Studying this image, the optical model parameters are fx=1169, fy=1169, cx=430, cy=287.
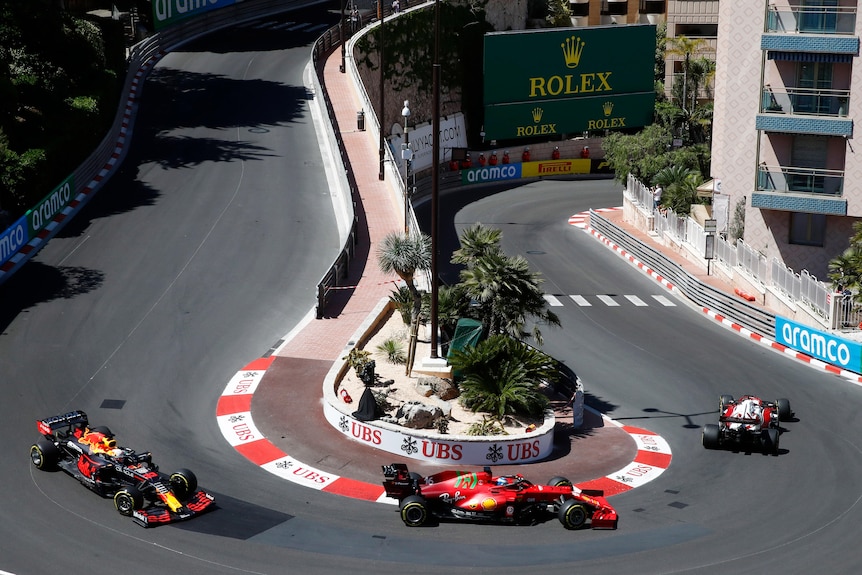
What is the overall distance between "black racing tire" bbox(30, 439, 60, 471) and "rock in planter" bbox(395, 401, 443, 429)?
8.40 meters

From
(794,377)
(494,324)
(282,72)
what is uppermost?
(282,72)

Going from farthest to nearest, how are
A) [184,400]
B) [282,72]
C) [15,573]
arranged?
[282,72] < [184,400] < [15,573]

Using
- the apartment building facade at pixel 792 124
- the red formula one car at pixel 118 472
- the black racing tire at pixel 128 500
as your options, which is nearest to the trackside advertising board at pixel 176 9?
the apartment building facade at pixel 792 124

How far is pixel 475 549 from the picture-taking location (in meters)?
24.3

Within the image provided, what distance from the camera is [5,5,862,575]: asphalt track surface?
2400 centimetres

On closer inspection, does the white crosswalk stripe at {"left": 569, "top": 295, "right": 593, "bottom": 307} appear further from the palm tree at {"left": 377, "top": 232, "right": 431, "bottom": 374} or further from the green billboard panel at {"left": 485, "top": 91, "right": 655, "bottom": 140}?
the green billboard panel at {"left": 485, "top": 91, "right": 655, "bottom": 140}

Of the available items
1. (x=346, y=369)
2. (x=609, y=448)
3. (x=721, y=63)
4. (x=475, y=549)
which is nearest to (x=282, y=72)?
(x=721, y=63)

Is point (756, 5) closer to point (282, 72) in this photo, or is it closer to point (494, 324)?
point (494, 324)

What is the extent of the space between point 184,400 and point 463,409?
25.3 ft

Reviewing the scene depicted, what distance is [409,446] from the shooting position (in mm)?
28984

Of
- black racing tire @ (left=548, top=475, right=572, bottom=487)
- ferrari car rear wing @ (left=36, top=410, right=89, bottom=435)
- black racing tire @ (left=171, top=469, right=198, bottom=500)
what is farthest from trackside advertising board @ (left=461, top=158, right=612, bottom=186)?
black racing tire @ (left=171, top=469, right=198, bottom=500)

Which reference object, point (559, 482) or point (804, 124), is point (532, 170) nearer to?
point (804, 124)

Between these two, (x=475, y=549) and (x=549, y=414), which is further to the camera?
(x=549, y=414)

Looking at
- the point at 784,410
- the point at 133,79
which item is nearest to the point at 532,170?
the point at 133,79
